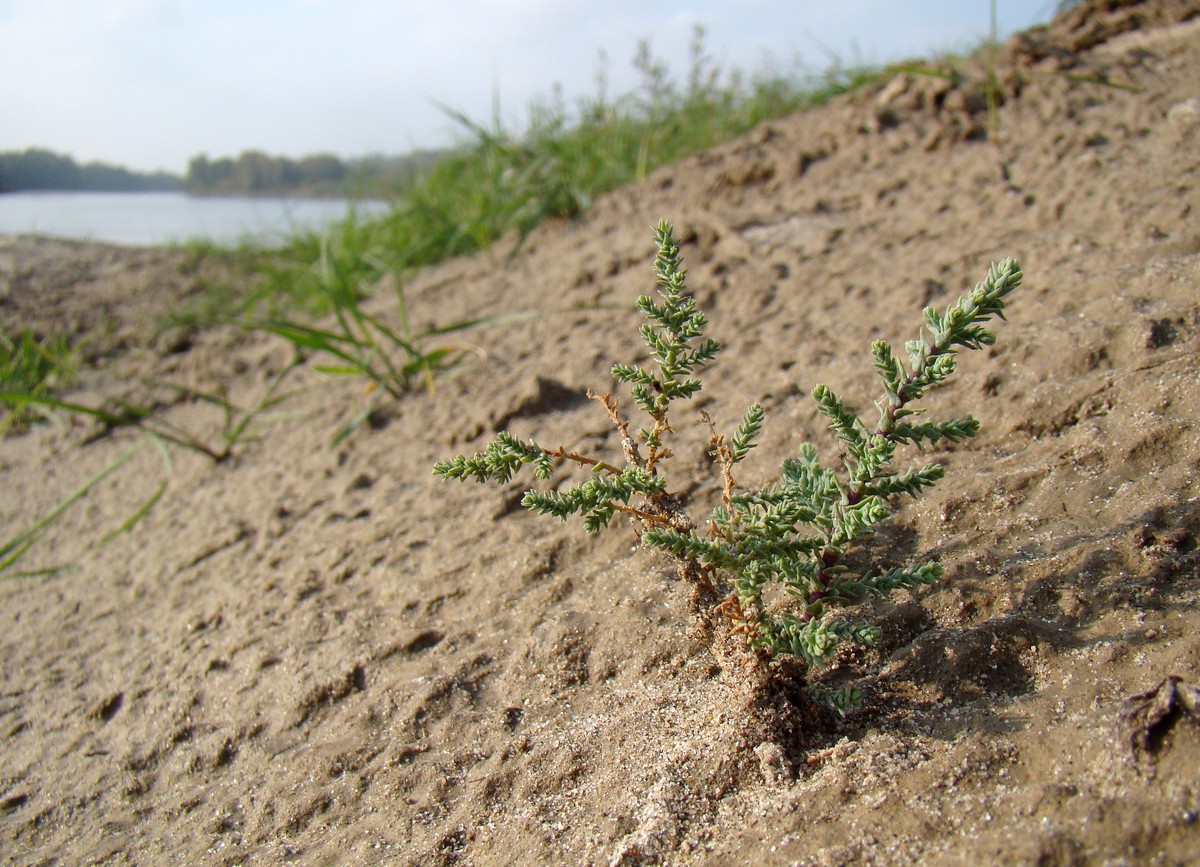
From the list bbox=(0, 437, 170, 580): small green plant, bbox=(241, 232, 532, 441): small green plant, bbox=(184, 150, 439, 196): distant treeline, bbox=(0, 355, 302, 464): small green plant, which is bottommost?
bbox=(0, 437, 170, 580): small green plant

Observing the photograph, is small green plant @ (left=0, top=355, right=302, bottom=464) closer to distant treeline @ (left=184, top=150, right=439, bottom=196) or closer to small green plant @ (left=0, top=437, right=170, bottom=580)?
small green plant @ (left=0, top=437, right=170, bottom=580)

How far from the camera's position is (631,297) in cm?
276

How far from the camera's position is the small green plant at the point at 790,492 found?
39.6 inches

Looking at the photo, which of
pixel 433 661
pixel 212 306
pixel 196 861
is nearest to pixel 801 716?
pixel 433 661

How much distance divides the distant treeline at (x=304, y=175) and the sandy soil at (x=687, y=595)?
277 centimetres

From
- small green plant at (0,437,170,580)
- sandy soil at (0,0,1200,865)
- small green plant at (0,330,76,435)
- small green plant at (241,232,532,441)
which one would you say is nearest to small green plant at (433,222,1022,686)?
sandy soil at (0,0,1200,865)

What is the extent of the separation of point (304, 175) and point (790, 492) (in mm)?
7033

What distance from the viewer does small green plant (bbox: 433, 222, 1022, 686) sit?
101 centimetres

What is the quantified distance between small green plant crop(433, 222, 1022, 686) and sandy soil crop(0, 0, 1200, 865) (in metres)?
0.14

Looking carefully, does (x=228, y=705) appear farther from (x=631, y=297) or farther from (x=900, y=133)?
(x=900, y=133)

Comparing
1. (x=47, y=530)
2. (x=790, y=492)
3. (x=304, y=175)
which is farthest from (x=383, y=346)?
(x=304, y=175)

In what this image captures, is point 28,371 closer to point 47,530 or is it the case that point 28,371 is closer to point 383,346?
point 47,530

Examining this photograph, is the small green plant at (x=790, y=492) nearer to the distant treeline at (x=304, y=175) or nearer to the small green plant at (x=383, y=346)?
the small green plant at (x=383, y=346)

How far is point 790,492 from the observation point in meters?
1.16
